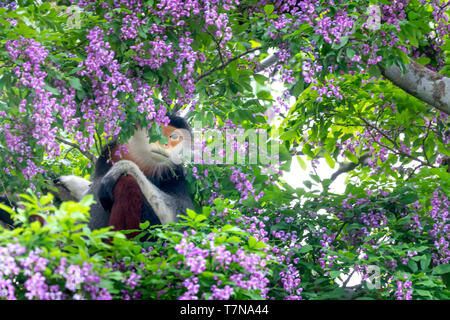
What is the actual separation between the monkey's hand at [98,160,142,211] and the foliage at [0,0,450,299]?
0.83ft

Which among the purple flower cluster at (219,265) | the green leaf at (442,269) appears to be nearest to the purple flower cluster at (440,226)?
the green leaf at (442,269)

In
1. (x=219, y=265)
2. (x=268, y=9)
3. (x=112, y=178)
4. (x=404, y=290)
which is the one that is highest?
(x=268, y=9)

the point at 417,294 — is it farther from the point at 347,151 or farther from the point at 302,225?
the point at 347,151

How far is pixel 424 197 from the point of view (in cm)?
647

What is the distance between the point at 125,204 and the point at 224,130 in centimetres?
127

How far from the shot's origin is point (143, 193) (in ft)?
18.0

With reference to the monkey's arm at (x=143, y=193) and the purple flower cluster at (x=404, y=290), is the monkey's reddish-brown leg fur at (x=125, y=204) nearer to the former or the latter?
the monkey's arm at (x=143, y=193)

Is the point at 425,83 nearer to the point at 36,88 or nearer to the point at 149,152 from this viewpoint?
the point at 149,152

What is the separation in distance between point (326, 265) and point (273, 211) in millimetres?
715

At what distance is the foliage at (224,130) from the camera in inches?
151

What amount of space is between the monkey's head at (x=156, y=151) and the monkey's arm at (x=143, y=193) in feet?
0.61

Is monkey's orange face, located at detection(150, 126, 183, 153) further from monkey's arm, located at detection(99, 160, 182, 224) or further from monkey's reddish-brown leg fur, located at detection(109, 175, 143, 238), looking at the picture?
monkey's reddish-brown leg fur, located at detection(109, 175, 143, 238)

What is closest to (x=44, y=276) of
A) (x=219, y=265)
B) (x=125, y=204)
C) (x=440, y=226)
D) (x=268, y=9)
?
(x=219, y=265)

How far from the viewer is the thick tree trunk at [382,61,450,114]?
6.16 meters
